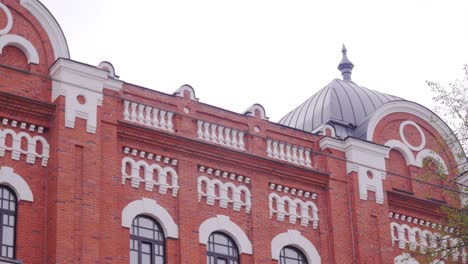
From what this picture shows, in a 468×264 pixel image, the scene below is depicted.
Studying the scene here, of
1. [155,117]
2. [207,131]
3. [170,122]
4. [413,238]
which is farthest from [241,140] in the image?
[413,238]

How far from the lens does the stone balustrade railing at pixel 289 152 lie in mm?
32828

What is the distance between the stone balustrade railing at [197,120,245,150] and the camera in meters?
31.4

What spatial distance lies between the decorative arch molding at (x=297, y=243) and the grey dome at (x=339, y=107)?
4496 mm

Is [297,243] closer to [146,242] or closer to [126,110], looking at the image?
[146,242]

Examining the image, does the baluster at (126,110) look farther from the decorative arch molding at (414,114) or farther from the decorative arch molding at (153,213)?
the decorative arch molding at (414,114)

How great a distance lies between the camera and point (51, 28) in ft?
98.3

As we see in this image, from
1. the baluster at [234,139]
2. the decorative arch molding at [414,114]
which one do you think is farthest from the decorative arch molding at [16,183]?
the decorative arch molding at [414,114]

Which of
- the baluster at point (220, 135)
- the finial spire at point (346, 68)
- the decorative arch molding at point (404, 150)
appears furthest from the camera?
the finial spire at point (346, 68)

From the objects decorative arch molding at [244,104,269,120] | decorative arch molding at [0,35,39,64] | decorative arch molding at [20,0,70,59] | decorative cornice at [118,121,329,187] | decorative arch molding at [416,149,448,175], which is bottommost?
decorative cornice at [118,121,329,187]

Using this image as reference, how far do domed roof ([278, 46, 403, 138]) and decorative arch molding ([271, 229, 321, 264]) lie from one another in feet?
14.8

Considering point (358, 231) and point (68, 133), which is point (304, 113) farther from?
point (68, 133)

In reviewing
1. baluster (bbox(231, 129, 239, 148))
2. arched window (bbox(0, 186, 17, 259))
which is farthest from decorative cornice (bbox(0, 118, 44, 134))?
baluster (bbox(231, 129, 239, 148))

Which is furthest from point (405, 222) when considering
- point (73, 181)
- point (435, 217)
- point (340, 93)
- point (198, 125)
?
point (73, 181)

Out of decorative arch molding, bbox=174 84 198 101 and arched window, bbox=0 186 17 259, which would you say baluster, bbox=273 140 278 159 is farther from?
arched window, bbox=0 186 17 259
